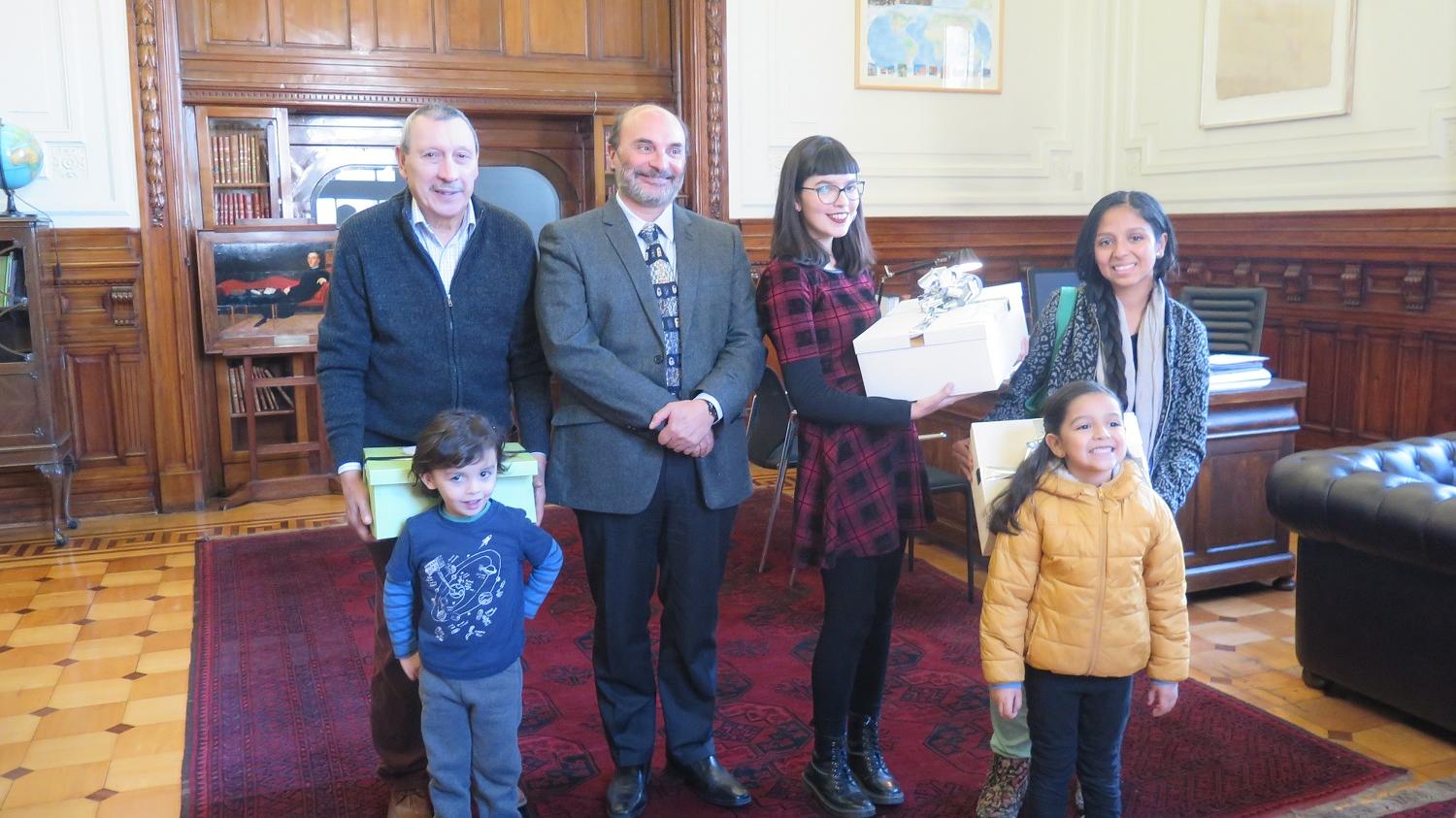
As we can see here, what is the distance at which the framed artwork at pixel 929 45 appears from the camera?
700 centimetres

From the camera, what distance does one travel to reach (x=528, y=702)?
342 centimetres

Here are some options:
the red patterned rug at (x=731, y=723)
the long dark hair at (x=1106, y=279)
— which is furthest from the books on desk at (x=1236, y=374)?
the long dark hair at (x=1106, y=279)

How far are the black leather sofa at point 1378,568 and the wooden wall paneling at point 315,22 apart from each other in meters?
5.22

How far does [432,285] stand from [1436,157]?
5059mm

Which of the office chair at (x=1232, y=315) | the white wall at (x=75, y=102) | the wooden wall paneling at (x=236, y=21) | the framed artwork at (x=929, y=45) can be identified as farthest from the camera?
the framed artwork at (x=929, y=45)

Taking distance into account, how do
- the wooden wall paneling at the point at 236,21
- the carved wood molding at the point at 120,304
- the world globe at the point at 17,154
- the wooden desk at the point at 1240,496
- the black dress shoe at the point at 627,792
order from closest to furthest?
the black dress shoe at the point at 627,792 → the wooden desk at the point at 1240,496 → the world globe at the point at 17,154 → the carved wood molding at the point at 120,304 → the wooden wall paneling at the point at 236,21

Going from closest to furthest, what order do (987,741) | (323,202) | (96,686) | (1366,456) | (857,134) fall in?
(987,741) < (1366,456) < (96,686) < (323,202) < (857,134)

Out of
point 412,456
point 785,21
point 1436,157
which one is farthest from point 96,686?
point 1436,157

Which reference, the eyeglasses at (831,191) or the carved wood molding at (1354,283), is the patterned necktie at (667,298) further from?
the carved wood molding at (1354,283)

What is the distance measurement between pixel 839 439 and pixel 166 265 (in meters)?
4.71

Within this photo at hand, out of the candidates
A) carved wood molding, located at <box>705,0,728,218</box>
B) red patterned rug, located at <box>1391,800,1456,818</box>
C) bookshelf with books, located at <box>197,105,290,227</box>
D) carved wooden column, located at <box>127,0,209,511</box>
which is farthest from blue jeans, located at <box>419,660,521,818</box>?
carved wood molding, located at <box>705,0,728,218</box>

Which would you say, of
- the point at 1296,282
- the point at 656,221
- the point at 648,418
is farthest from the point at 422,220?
the point at 1296,282

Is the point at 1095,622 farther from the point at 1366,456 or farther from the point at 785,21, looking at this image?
the point at 785,21

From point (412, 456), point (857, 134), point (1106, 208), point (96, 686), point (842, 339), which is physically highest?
point (857, 134)
